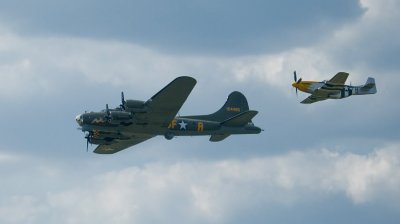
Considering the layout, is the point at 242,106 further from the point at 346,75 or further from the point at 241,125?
the point at 346,75

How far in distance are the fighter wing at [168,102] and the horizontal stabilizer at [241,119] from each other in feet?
18.3

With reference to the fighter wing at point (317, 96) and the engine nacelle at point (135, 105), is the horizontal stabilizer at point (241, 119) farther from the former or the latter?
the fighter wing at point (317, 96)

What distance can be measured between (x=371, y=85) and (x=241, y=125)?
24872 millimetres

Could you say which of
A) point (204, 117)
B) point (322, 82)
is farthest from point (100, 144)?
point (322, 82)

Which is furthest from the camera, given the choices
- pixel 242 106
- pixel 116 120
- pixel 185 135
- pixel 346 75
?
pixel 346 75

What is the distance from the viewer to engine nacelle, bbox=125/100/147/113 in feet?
193

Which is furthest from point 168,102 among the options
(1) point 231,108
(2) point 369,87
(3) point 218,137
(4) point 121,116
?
(2) point 369,87

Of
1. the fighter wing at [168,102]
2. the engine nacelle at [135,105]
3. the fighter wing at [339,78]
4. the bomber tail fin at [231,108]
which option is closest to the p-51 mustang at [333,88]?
the fighter wing at [339,78]

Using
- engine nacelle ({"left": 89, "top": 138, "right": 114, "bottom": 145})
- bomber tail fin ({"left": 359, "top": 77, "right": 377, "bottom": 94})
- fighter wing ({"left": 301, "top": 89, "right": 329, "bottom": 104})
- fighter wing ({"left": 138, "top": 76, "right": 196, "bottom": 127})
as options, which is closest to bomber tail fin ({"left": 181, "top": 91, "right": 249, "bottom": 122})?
fighter wing ({"left": 138, "top": 76, "right": 196, "bottom": 127})

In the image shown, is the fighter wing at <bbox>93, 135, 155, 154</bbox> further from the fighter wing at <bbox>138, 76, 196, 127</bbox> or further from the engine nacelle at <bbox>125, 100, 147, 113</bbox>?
the engine nacelle at <bbox>125, 100, 147, 113</bbox>

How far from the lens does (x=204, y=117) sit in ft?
214

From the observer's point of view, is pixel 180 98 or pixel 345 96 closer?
pixel 180 98

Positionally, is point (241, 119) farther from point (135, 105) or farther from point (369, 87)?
point (369, 87)

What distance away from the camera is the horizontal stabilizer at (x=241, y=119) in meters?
62.9
